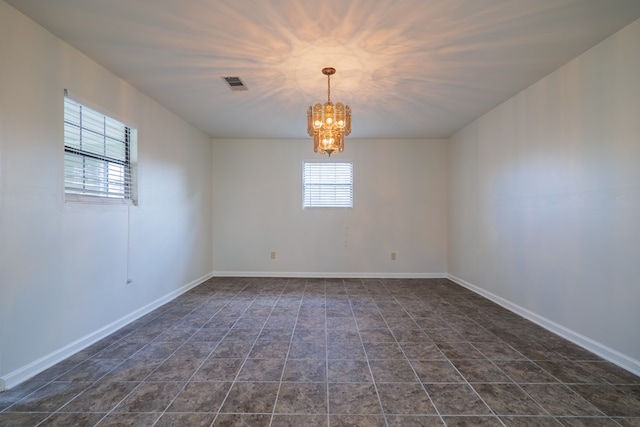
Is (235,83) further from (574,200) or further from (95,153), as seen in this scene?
(574,200)

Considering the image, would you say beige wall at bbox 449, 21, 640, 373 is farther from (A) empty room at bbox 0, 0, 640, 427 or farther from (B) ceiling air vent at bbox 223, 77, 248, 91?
(B) ceiling air vent at bbox 223, 77, 248, 91

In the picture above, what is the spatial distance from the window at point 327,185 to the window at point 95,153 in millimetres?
2842

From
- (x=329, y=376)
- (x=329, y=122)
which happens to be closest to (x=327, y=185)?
(x=329, y=122)

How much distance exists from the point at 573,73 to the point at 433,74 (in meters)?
1.18

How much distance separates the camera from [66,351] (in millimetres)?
2307

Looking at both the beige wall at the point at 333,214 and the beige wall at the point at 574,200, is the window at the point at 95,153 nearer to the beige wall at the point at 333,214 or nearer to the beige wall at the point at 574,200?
the beige wall at the point at 333,214

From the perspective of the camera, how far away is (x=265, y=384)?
6.36 feet

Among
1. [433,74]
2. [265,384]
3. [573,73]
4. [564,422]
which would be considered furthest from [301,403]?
[573,73]

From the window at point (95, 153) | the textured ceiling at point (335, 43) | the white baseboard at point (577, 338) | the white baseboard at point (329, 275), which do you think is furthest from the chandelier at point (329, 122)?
the white baseboard at point (329, 275)

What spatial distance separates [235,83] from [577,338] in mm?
3966

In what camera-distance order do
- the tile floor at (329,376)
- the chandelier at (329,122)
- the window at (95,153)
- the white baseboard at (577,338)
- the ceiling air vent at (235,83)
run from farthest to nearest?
the ceiling air vent at (235,83)
the chandelier at (329,122)
the window at (95,153)
the white baseboard at (577,338)
the tile floor at (329,376)

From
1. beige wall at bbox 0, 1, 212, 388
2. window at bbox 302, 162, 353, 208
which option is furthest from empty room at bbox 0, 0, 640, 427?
window at bbox 302, 162, 353, 208

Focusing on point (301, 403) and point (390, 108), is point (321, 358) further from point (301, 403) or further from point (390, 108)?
point (390, 108)

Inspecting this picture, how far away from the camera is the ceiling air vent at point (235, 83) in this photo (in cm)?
296
